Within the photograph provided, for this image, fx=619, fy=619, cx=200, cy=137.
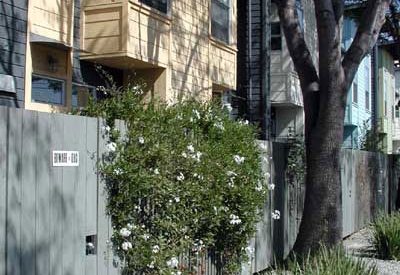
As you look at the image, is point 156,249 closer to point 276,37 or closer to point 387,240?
point 387,240

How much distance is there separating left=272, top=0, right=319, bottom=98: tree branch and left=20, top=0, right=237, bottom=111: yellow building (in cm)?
190

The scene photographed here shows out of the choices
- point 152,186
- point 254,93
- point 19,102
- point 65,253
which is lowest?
point 65,253

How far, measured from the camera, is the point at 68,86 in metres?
10.1

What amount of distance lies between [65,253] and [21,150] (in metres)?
1.00

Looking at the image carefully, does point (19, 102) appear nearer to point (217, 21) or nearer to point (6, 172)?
point (6, 172)

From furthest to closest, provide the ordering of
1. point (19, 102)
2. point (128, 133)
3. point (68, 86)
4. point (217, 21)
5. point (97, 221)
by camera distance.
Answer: point (217, 21)
point (68, 86)
point (19, 102)
point (128, 133)
point (97, 221)

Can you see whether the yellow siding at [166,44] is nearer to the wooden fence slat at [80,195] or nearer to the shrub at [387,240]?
the wooden fence slat at [80,195]

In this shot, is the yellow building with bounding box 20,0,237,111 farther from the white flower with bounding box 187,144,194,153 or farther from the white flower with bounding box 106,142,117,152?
the white flower with bounding box 106,142,117,152

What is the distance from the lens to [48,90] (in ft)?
32.1

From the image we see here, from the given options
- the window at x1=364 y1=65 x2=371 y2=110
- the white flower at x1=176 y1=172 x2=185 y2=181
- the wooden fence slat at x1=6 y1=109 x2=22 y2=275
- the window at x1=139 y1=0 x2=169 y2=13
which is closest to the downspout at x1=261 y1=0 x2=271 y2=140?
the window at x1=139 y1=0 x2=169 y2=13

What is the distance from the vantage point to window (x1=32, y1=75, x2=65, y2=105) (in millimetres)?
9562

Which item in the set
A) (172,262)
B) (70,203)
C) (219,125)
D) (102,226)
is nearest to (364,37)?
(219,125)

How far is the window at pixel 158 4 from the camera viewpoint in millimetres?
11523

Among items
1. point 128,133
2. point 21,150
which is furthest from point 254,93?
point 21,150
